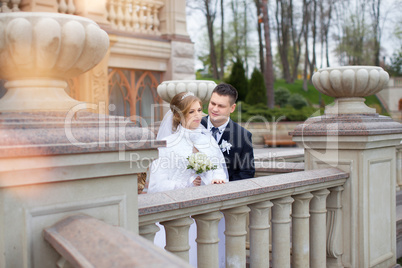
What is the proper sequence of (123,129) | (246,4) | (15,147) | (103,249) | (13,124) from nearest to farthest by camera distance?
(103,249)
(15,147)
(13,124)
(123,129)
(246,4)

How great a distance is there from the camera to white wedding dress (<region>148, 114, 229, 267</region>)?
3.99m

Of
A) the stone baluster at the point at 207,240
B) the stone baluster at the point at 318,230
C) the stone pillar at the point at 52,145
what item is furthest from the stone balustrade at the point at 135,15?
the stone pillar at the point at 52,145

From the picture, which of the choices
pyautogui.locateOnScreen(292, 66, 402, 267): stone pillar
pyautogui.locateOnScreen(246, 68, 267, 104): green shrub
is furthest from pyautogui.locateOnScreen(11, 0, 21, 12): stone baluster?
pyautogui.locateOnScreen(246, 68, 267, 104): green shrub

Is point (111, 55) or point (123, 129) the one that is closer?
point (123, 129)

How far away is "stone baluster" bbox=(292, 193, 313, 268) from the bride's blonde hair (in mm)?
1429

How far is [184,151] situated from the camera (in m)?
→ 4.25

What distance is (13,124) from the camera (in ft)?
6.14

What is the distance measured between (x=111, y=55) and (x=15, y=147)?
11297 millimetres

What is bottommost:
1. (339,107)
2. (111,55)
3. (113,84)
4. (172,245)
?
(172,245)

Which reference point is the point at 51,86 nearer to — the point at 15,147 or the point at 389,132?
the point at 15,147

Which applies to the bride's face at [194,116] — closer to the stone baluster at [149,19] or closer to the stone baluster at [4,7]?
the stone baluster at [4,7]

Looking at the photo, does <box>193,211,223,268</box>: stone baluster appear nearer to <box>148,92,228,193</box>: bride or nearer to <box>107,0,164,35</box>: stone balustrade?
<box>148,92,228,193</box>: bride

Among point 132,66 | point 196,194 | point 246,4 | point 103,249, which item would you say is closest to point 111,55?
point 132,66

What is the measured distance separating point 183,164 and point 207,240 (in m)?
1.46
